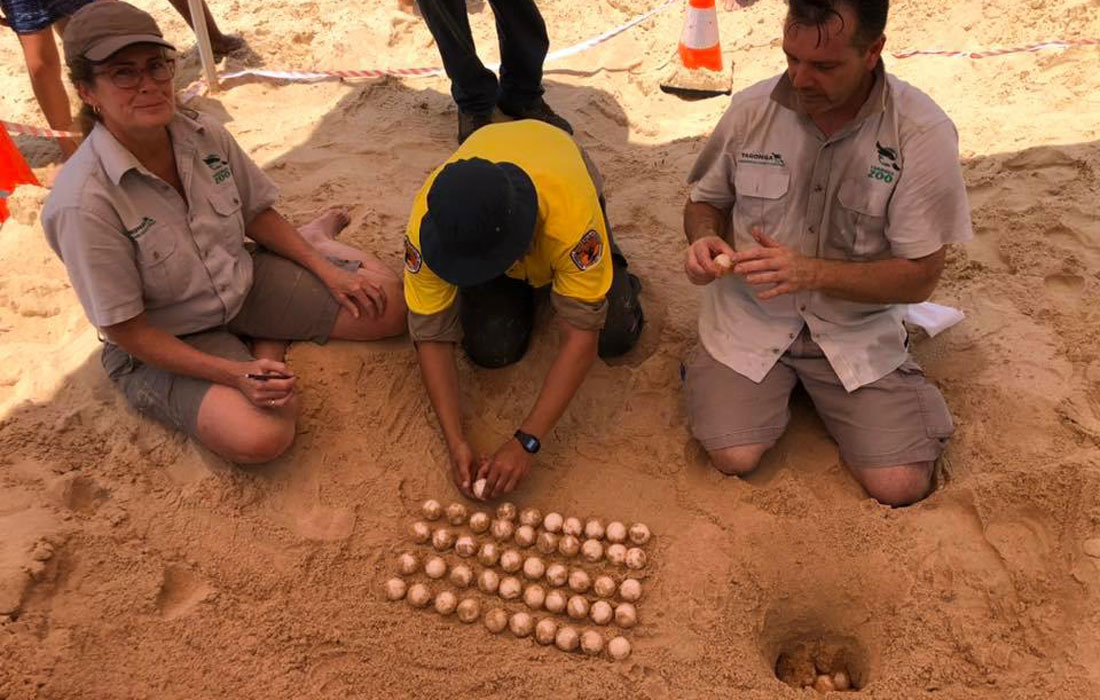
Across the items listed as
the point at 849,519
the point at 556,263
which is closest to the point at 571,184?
the point at 556,263

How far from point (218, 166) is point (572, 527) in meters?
1.54

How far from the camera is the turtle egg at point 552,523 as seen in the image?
2.61 meters

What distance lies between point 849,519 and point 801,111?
45.7 inches

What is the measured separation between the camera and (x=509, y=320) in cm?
290

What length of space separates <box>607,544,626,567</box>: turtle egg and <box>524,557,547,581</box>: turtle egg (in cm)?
21

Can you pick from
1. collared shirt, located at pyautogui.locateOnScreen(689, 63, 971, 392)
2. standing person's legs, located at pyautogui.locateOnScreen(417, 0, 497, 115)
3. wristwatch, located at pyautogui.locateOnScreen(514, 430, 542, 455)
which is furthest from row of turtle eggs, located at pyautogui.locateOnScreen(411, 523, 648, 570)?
standing person's legs, located at pyautogui.locateOnScreen(417, 0, 497, 115)

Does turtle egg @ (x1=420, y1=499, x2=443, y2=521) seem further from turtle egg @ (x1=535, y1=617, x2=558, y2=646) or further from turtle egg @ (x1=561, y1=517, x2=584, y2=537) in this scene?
turtle egg @ (x1=535, y1=617, x2=558, y2=646)

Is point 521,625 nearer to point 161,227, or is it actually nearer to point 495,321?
point 495,321

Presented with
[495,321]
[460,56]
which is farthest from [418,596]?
[460,56]

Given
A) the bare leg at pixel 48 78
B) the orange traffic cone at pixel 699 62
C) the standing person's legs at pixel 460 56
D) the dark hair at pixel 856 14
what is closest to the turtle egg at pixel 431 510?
the dark hair at pixel 856 14

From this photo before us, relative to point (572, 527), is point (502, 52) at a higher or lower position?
higher

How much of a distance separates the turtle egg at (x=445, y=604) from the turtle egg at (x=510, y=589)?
0.49ft

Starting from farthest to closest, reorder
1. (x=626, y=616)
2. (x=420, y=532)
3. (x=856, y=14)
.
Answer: (x=420, y=532) → (x=626, y=616) → (x=856, y=14)

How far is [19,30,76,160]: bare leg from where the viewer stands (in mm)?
A: 3795
